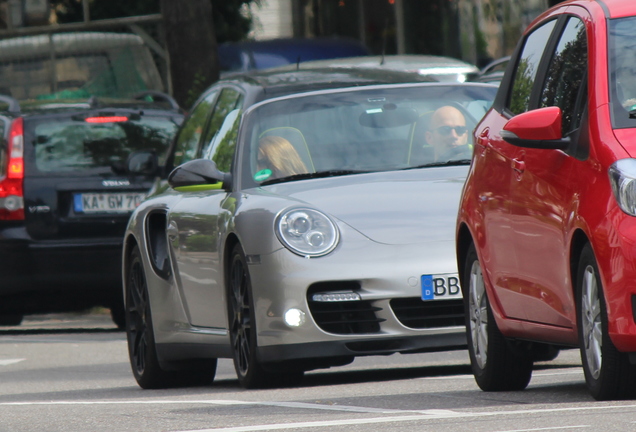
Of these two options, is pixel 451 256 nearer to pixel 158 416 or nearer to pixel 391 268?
pixel 391 268

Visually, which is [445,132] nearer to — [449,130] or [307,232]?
[449,130]

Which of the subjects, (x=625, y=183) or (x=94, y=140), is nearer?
(x=625, y=183)

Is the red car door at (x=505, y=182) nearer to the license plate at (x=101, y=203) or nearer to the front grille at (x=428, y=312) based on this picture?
the front grille at (x=428, y=312)

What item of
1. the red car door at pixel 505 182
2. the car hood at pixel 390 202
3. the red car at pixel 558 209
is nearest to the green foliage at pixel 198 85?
the car hood at pixel 390 202

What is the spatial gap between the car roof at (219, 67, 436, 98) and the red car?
2.02m

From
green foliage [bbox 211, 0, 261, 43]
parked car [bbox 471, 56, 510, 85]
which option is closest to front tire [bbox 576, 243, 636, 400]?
parked car [bbox 471, 56, 510, 85]

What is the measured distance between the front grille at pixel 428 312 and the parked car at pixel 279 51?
16305mm

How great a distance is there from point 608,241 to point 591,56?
0.88m

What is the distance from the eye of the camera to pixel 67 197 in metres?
14.2

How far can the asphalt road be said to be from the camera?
20.5 ft

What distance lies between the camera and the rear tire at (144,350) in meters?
10.1

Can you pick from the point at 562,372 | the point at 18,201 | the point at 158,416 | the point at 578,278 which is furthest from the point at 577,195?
the point at 18,201

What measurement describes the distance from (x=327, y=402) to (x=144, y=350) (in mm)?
3042

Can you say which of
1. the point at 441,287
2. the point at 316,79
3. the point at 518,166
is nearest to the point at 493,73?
the point at 316,79
